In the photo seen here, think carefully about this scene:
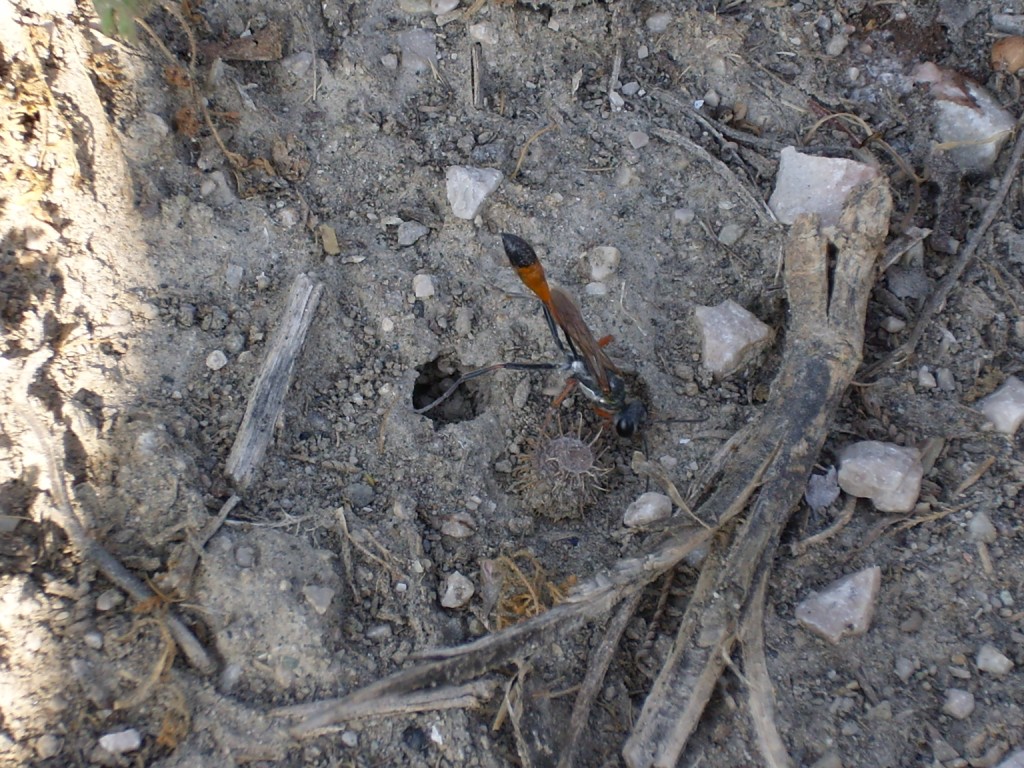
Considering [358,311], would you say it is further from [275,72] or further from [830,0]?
[830,0]

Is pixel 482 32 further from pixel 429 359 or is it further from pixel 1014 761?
pixel 1014 761

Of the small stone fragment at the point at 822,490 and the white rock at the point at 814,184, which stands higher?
the white rock at the point at 814,184

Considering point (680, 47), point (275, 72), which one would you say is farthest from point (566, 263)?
point (275, 72)

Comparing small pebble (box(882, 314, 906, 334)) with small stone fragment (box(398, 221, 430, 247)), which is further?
small stone fragment (box(398, 221, 430, 247))

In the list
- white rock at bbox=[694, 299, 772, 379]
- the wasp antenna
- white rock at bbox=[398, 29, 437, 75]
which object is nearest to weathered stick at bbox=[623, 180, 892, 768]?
white rock at bbox=[694, 299, 772, 379]

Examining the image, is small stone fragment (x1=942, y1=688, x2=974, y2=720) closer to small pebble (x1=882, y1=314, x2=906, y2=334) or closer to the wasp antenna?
small pebble (x1=882, y1=314, x2=906, y2=334)

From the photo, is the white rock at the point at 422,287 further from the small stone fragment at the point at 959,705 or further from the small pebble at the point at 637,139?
the small stone fragment at the point at 959,705

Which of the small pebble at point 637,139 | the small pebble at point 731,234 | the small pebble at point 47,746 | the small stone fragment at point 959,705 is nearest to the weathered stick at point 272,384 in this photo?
the small pebble at point 47,746
